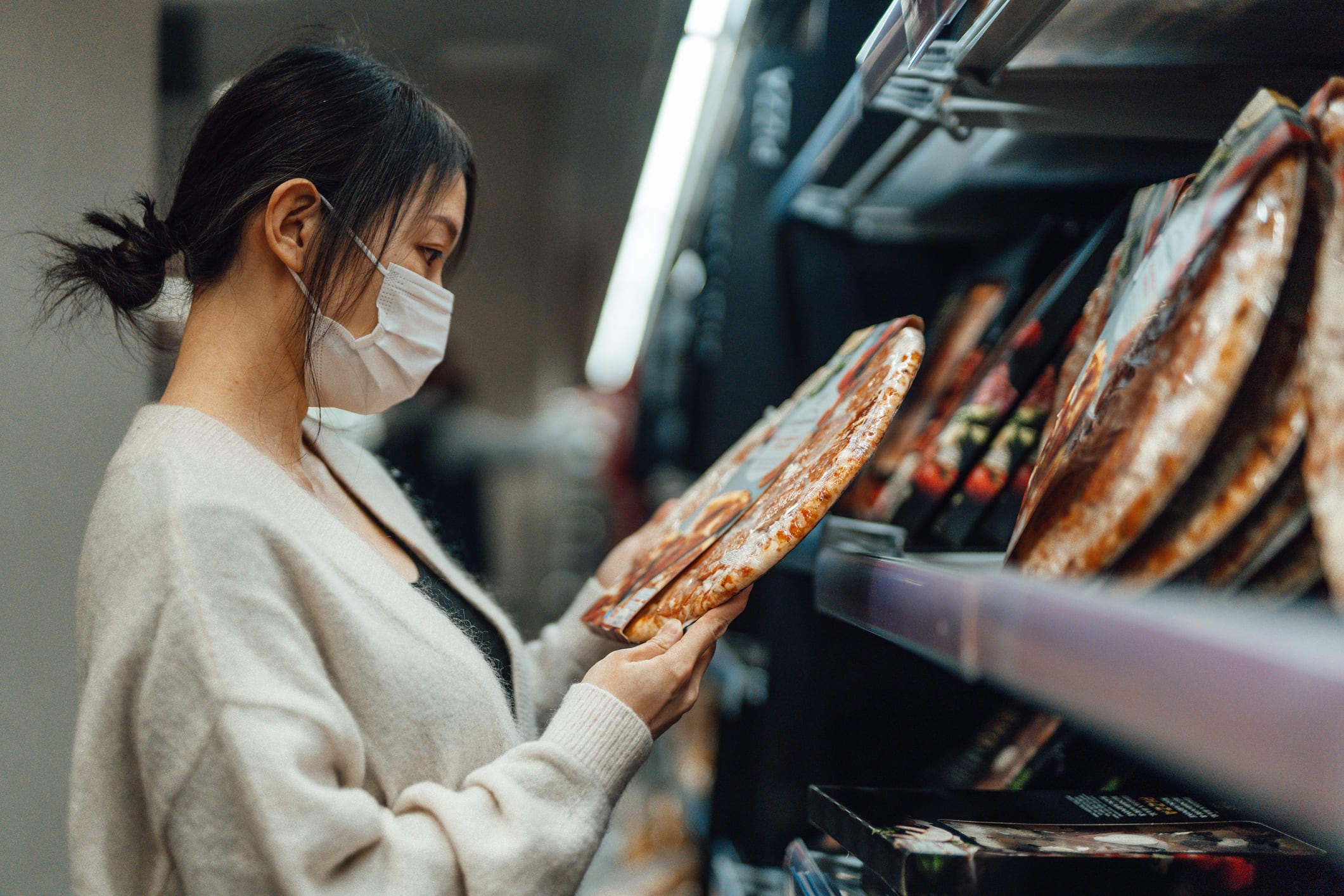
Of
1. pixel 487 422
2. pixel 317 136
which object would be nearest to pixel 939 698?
pixel 317 136

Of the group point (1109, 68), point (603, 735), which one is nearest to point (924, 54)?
point (1109, 68)

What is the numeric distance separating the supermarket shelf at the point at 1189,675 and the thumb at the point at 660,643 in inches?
14.5

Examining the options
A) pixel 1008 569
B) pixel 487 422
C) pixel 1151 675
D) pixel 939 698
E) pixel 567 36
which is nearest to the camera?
pixel 1151 675

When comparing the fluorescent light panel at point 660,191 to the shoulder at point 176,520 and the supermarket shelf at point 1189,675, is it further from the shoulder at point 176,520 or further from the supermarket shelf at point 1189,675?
the supermarket shelf at point 1189,675

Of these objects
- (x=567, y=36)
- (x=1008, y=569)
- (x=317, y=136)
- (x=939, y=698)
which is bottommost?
(x=939, y=698)

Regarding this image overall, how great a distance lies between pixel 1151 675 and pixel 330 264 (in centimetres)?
A: 93

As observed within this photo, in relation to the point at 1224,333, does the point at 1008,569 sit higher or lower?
lower

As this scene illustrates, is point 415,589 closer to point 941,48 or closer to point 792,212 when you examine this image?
point 941,48

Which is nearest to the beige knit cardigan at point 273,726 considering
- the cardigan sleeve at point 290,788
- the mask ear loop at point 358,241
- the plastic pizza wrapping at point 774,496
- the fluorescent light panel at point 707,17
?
the cardigan sleeve at point 290,788

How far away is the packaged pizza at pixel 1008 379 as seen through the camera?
91 centimetres

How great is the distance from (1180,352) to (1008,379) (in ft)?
1.50

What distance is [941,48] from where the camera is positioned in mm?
865

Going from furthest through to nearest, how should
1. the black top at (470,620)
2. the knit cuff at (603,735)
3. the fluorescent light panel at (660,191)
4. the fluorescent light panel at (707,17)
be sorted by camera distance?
the fluorescent light panel at (660,191)
the fluorescent light panel at (707,17)
the black top at (470,620)
the knit cuff at (603,735)

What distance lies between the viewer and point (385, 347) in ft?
3.46
